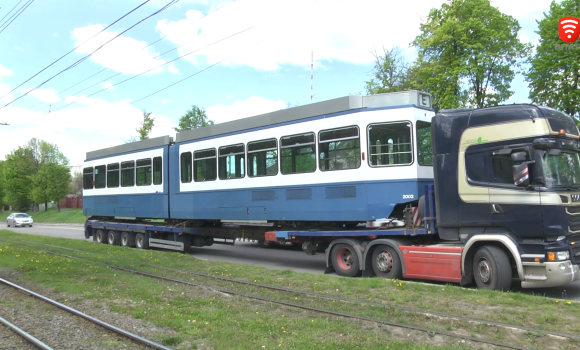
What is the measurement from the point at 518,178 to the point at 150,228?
42.5 feet

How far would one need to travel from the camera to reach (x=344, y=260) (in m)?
10.4

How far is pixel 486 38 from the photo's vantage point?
21578 mm

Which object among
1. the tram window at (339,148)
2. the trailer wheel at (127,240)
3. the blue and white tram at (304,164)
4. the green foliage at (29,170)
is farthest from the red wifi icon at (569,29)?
the green foliage at (29,170)

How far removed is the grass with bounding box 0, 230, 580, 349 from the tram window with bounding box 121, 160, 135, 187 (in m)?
7.27

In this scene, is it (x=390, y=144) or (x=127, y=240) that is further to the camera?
(x=127, y=240)

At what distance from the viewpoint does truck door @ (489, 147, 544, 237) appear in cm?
745

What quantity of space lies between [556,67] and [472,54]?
3.90 metres

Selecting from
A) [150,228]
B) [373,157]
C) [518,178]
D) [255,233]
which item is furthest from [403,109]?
[150,228]

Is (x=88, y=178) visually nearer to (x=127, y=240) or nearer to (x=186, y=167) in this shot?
(x=127, y=240)

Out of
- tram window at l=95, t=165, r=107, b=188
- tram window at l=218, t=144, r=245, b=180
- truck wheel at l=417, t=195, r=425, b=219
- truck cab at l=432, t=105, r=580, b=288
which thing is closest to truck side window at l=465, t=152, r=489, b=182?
truck cab at l=432, t=105, r=580, b=288

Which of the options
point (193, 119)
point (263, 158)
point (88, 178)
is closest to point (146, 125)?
point (193, 119)

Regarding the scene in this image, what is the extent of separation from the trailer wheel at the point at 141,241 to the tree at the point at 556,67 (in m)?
19.5

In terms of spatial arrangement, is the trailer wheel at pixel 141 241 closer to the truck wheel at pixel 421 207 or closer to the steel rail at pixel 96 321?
the steel rail at pixel 96 321

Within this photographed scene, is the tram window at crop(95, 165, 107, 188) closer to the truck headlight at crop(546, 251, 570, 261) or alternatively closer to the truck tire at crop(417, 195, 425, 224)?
the truck tire at crop(417, 195, 425, 224)
